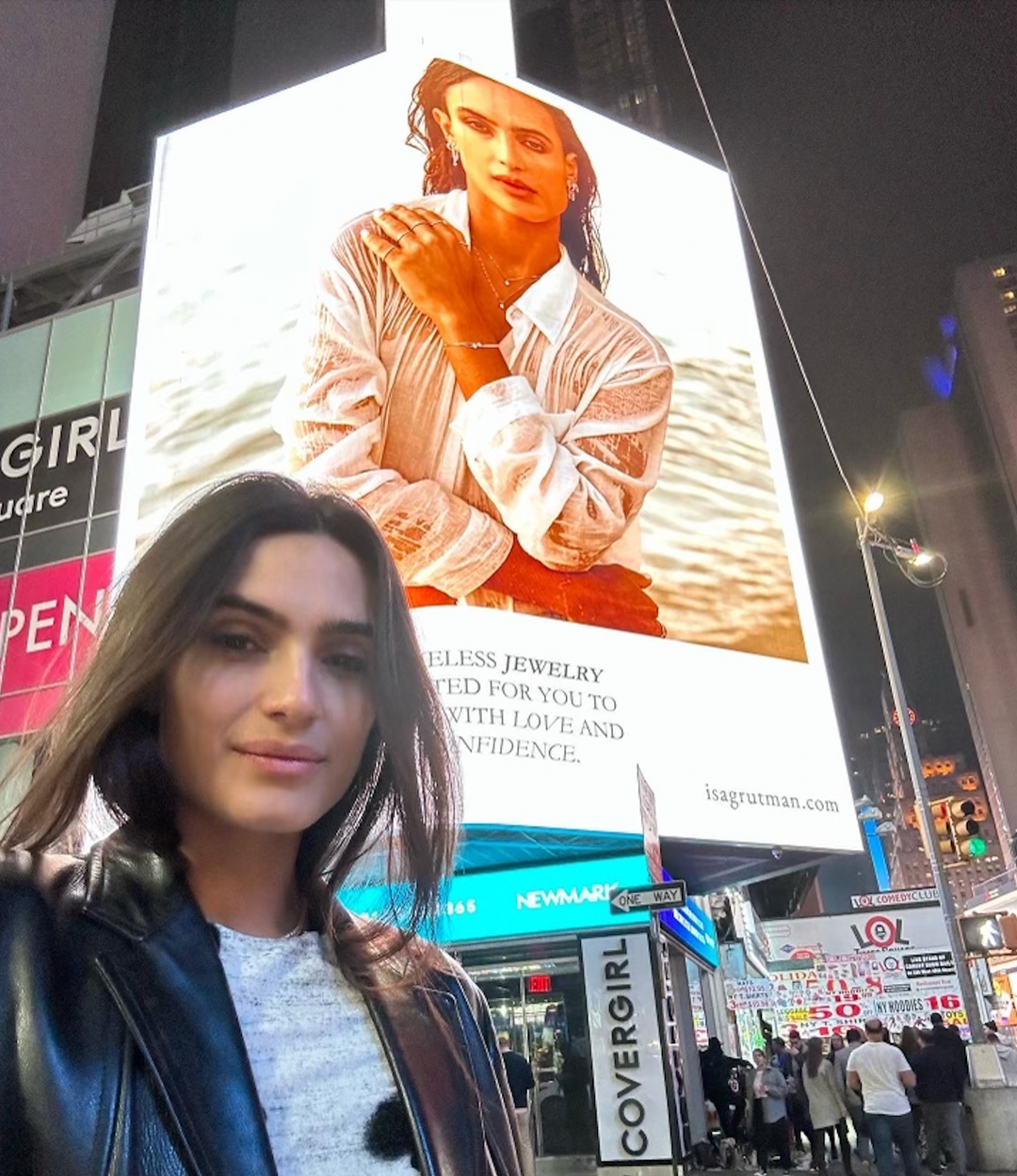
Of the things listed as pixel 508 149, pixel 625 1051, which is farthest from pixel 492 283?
pixel 625 1051

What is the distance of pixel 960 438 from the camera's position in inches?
4535

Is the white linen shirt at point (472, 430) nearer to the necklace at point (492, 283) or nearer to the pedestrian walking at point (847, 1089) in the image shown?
the necklace at point (492, 283)

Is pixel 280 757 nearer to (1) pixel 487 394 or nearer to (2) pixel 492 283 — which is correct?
(1) pixel 487 394

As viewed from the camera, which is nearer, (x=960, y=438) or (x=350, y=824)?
(x=350, y=824)

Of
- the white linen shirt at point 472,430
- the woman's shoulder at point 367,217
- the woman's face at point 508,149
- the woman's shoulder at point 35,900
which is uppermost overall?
the woman's face at point 508,149

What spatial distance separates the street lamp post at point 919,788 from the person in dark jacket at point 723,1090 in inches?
122

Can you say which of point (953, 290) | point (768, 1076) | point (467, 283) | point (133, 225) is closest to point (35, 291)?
point (133, 225)

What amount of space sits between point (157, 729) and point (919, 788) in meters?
11.7

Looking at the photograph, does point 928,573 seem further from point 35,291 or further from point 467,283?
point 35,291

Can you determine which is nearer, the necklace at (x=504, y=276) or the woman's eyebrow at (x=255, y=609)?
the woman's eyebrow at (x=255, y=609)

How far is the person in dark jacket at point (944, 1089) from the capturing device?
8.32 m

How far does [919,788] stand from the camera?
11164 mm

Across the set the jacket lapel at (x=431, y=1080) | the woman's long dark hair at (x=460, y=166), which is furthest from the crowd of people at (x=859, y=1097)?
the woman's long dark hair at (x=460, y=166)

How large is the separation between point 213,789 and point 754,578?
9255mm
